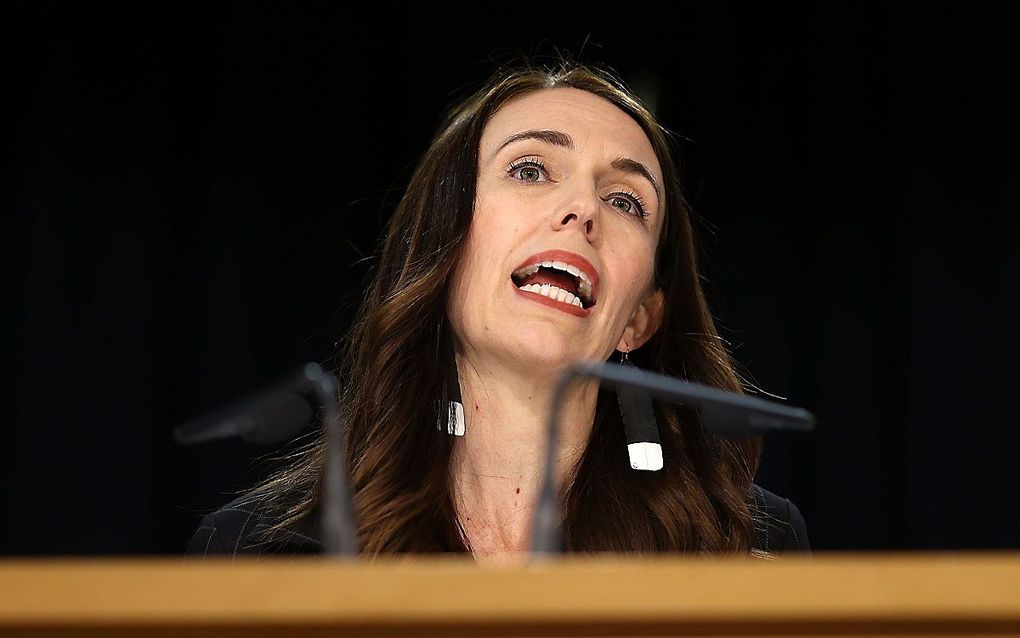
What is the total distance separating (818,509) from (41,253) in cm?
185

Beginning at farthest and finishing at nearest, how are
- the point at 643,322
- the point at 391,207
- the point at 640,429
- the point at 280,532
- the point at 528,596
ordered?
the point at 391,207, the point at 643,322, the point at 280,532, the point at 640,429, the point at 528,596

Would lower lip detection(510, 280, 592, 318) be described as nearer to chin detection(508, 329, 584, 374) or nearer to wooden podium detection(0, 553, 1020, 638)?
chin detection(508, 329, 584, 374)

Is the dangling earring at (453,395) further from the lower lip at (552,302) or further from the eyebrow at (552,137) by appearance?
→ the eyebrow at (552,137)

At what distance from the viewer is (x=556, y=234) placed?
1.71m

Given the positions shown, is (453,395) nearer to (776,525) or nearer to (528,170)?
(528,170)

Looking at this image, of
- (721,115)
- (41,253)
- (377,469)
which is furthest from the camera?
(721,115)

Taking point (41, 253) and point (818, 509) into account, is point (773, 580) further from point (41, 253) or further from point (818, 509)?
point (41, 253)

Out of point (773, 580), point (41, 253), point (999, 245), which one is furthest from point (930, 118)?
point (773, 580)

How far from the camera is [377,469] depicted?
1710 millimetres

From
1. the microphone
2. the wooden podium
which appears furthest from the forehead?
the wooden podium

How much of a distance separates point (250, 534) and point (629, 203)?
2.62 feet

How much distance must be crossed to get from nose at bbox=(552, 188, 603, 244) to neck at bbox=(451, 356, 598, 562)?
23 centimetres

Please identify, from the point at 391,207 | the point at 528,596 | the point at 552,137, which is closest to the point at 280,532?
the point at 552,137

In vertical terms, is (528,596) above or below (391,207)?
below
